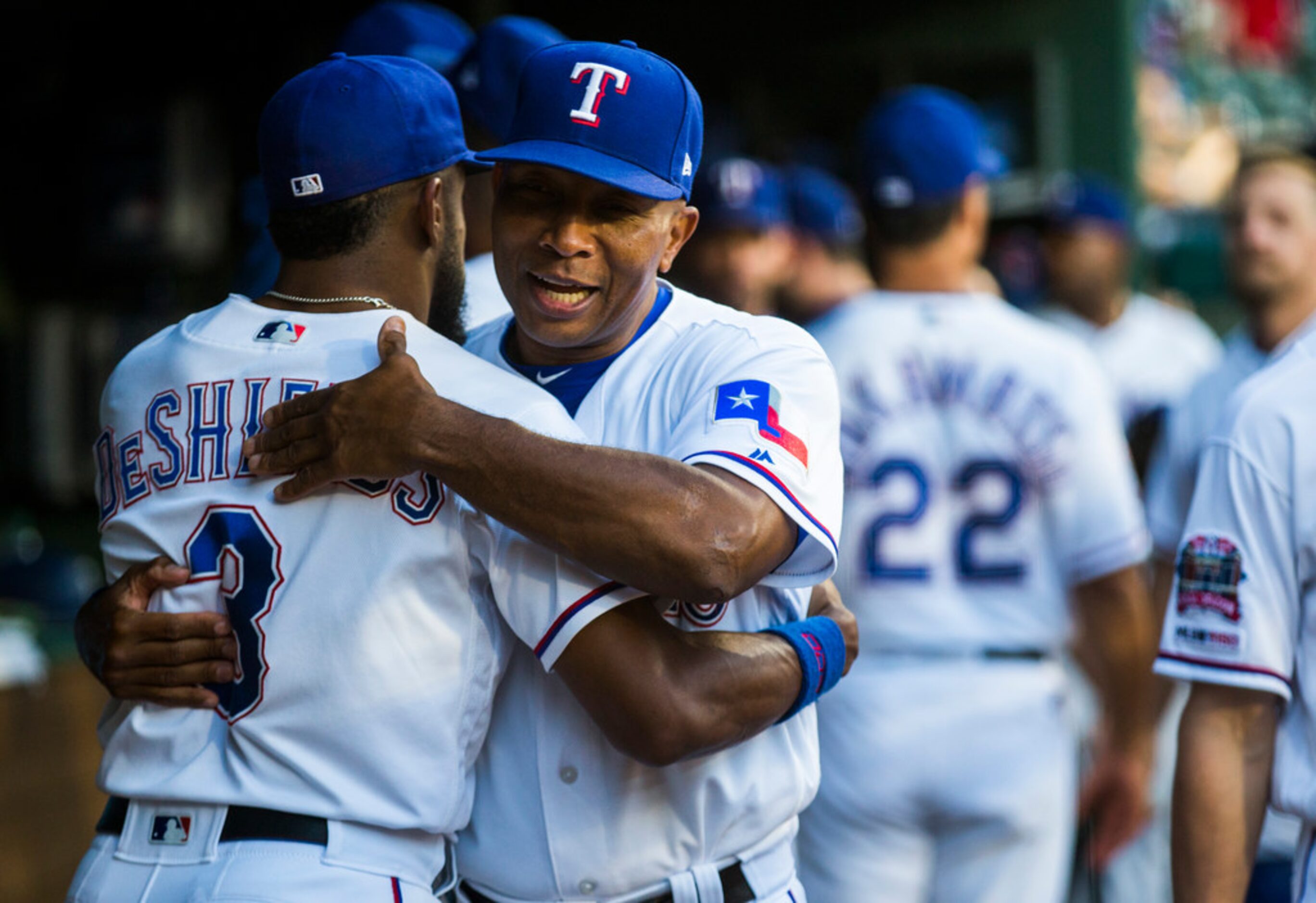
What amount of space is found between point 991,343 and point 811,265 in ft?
8.62

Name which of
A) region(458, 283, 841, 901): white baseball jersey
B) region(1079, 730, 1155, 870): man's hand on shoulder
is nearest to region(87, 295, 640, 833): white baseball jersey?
region(458, 283, 841, 901): white baseball jersey

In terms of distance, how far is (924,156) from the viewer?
13.6 feet

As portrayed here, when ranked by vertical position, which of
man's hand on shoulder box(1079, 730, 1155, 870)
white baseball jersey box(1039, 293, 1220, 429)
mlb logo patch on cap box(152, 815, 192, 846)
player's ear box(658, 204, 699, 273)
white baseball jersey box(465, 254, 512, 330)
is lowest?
man's hand on shoulder box(1079, 730, 1155, 870)

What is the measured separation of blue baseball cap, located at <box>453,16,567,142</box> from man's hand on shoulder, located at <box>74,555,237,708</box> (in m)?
1.52

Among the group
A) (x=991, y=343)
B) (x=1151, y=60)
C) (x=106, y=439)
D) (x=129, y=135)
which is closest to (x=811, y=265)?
(x=991, y=343)

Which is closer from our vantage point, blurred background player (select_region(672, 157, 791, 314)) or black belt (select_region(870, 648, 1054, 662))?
black belt (select_region(870, 648, 1054, 662))

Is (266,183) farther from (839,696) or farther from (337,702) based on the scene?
(839,696)

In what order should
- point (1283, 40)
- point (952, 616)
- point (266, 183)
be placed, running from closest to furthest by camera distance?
point (266, 183)
point (952, 616)
point (1283, 40)

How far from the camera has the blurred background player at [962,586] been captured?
382cm

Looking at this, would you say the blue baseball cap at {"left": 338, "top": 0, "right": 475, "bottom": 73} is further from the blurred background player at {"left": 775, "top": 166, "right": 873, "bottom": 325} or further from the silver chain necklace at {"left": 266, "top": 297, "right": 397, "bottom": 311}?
the blurred background player at {"left": 775, "top": 166, "right": 873, "bottom": 325}

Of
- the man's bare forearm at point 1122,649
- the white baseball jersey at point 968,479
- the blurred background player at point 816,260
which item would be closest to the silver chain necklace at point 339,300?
the white baseball jersey at point 968,479

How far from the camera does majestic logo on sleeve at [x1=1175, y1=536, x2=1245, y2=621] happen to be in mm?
2309

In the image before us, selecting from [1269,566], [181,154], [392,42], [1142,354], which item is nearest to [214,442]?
[1269,566]

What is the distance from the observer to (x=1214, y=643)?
91.2 inches
